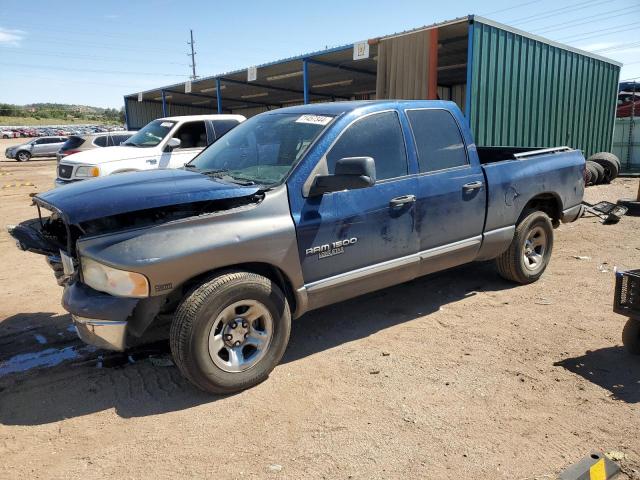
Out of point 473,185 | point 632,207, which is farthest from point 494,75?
point 473,185

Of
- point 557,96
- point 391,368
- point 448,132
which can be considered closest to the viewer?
point 391,368

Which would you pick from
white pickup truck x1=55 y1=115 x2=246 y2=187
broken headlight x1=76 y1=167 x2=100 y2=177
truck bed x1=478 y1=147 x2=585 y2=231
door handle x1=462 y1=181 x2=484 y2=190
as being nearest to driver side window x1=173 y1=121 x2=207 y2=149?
white pickup truck x1=55 y1=115 x2=246 y2=187

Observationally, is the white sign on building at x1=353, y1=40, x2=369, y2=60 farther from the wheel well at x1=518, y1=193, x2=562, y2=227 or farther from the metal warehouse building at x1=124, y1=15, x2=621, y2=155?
the wheel well at x1=518, y1=193, x2=562, y2=227

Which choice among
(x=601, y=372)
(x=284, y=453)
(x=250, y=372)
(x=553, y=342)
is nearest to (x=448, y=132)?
(x=553, y=342)

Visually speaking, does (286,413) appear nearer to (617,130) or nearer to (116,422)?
(116,422)

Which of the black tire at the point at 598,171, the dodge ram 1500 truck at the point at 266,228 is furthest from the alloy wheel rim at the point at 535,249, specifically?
the black tire at the point at 598,171

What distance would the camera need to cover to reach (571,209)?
225 inches

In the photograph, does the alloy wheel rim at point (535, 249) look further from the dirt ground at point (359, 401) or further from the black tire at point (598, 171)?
the black tire at point (598, 171)

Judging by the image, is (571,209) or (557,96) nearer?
(571,209)

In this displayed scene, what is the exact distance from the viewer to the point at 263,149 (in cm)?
402

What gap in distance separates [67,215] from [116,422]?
4.27 ft

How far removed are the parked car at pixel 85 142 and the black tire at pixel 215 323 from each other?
12.2 metres

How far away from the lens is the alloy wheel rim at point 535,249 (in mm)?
5336

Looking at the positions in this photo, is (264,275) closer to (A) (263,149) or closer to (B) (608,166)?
(A) (263,149)
